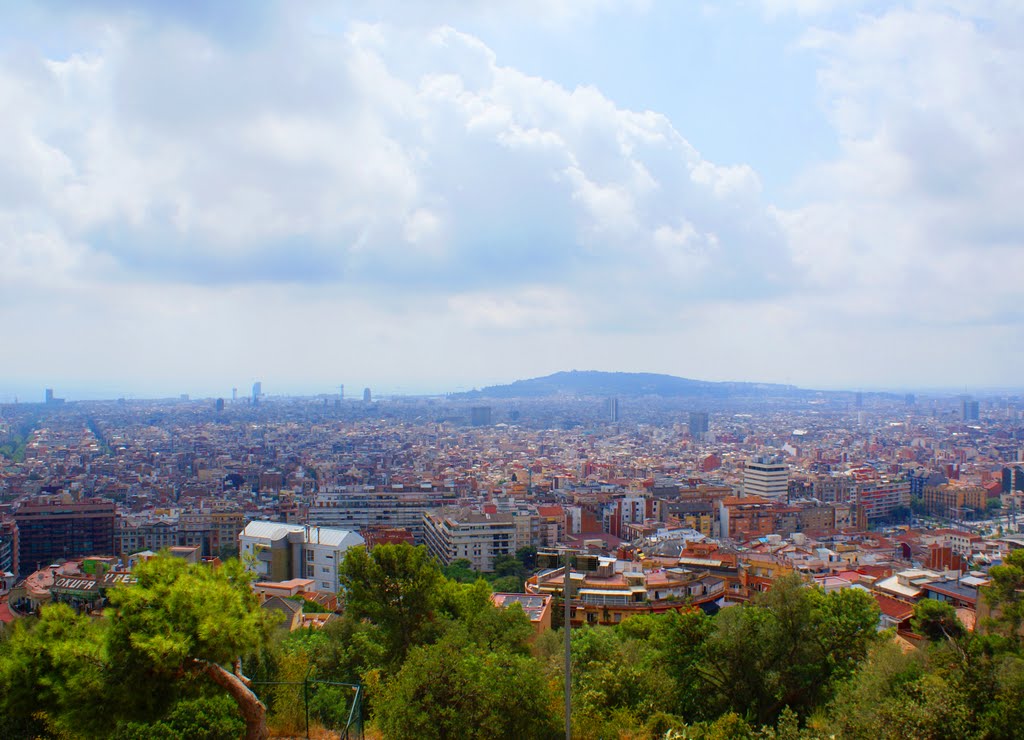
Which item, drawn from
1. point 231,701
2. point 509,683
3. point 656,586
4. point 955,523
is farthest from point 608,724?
point 955,523

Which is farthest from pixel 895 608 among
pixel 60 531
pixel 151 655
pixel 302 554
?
pixel 60 531

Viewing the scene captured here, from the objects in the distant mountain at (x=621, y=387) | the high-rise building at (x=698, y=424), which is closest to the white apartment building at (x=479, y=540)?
the high-rise building at (x=698, y=424)

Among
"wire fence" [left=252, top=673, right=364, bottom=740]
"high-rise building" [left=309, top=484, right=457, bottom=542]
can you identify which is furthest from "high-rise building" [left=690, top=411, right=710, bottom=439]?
"wire fence" [left=252, top=673, right=364, bottom=740]

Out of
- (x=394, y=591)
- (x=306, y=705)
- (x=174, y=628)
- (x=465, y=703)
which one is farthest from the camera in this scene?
(x=394, y=591)

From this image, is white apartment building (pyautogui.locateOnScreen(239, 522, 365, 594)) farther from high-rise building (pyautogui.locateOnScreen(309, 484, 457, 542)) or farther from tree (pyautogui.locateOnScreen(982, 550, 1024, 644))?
tree (pyautogui.locateOnScreen(982, 550, 1024, 644))

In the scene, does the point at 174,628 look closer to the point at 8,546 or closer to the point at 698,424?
the point at 8,546

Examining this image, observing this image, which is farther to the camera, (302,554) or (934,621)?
(302,554)

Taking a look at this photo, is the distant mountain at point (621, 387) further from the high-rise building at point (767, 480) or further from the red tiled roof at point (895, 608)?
the red tiled roof at point (895, 608)
